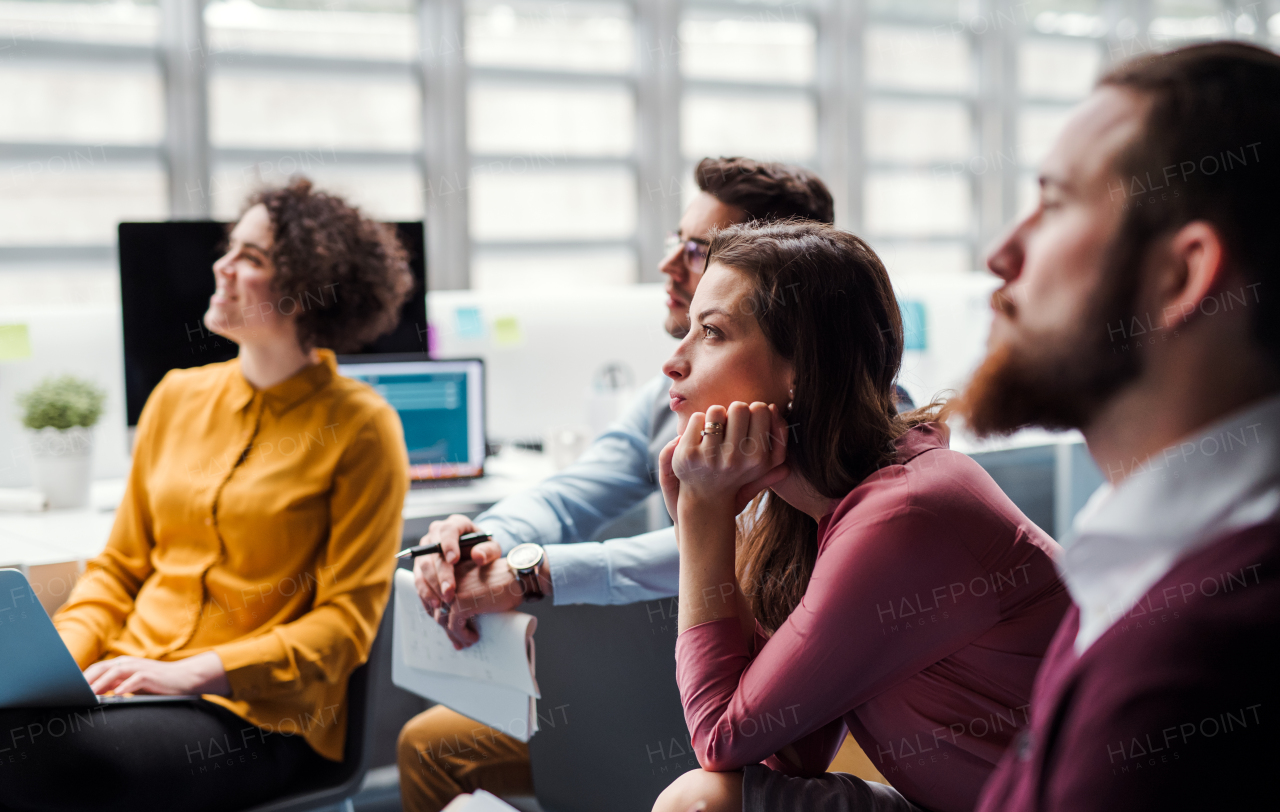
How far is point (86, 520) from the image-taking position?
220cm

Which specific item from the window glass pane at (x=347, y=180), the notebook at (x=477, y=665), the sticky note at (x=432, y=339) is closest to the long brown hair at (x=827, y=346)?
the notebook at (x=477, y=665)

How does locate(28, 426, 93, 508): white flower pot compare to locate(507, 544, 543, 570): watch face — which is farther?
locate(28, 426, 93, 508): white flower pot

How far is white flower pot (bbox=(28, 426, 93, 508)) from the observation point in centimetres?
231

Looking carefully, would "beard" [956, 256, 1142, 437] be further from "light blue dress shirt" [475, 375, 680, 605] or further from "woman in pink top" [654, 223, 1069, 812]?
"light blue dress shirt" [475, 375, 680, 605]

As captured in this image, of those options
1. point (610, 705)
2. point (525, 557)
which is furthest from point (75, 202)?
point (610, 705)

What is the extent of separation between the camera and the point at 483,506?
2.31 metres

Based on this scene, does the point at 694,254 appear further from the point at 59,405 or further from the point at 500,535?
the point at 59,405

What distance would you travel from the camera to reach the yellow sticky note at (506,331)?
3.15 m

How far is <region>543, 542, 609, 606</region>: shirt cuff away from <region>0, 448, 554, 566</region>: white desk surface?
70cm

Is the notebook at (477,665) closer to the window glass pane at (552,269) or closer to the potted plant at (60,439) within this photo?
the potted plant at (60,439)

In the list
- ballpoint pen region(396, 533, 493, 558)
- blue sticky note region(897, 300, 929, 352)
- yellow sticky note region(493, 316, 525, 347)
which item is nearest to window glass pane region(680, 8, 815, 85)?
blue sticky note region(897, 300, 929, 352)

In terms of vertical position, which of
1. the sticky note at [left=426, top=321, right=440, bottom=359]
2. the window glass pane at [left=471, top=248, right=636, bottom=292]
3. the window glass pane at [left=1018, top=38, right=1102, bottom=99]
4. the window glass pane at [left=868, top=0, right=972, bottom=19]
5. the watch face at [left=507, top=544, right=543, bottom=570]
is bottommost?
the watch face at [left=507, top=544, right=543, bottom=570]

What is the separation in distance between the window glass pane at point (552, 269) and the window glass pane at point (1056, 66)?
6.93ft

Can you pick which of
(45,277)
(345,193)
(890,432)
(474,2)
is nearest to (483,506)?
(345,193)
